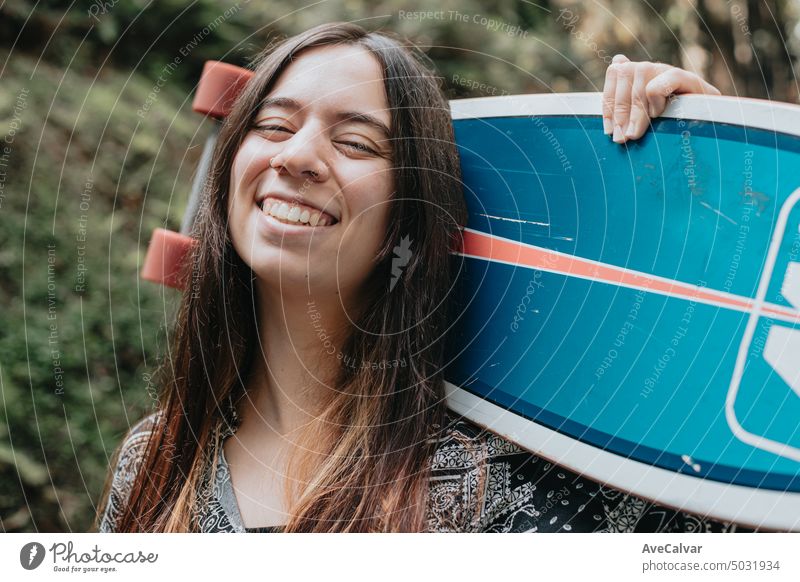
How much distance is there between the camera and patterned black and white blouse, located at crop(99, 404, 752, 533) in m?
0.81

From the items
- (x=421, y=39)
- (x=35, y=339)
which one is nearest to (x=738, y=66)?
(x=421, y=39)

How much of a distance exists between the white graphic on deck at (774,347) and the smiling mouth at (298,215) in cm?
48

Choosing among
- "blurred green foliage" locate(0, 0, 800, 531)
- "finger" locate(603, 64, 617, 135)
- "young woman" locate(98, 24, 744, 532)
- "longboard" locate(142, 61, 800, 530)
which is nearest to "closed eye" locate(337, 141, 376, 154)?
"young woman" locate(98, 24, 744, 532)

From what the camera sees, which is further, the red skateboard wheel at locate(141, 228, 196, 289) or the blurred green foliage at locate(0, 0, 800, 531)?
the blurred green foliage at locate(0, 0, 800, 531)

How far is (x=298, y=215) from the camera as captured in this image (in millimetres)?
813

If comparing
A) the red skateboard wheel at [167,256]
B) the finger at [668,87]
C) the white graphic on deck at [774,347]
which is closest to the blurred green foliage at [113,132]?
the red skateboard wheel at [167,256]

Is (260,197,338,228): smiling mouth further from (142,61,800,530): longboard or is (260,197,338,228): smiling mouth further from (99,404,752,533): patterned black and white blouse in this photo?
(99,404,752,533): patterned black and white blouse

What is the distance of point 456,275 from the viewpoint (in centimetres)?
89

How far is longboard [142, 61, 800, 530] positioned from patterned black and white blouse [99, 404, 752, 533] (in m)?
0.02

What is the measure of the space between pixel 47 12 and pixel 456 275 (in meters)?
0.97

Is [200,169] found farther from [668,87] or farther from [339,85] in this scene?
[668,87]

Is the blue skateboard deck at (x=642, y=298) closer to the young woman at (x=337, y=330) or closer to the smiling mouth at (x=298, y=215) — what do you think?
the young woman at (x=337, y=330)

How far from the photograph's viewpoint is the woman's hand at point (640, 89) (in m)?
0.77

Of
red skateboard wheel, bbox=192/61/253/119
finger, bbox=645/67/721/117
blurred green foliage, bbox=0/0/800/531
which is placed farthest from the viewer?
blurred green foliage, bbox=0/0/800/531
